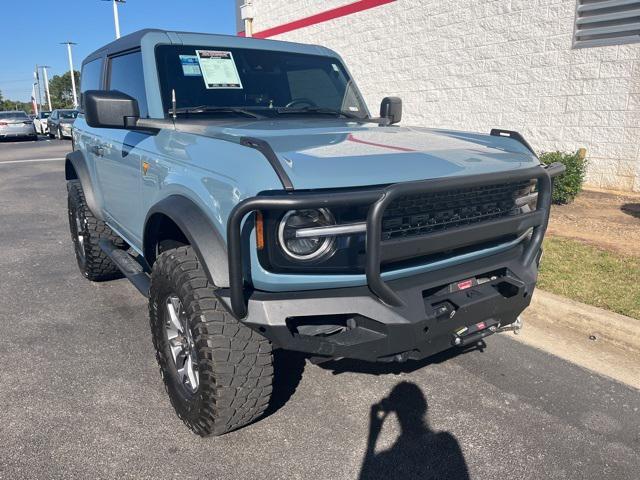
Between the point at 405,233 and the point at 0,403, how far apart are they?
2.45 meters

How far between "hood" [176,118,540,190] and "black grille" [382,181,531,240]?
0.32ft

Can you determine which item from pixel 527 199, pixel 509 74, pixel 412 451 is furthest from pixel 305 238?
pixel 509 74

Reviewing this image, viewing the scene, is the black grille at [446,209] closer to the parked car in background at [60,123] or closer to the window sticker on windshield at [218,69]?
the window sticker on windshield at [218,69]

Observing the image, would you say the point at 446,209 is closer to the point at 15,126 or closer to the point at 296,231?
the point at 296,231

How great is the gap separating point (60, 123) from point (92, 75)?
2248cm

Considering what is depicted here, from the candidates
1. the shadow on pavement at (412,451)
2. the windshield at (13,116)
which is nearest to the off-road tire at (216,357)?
the shadow on pavement at (412,451)

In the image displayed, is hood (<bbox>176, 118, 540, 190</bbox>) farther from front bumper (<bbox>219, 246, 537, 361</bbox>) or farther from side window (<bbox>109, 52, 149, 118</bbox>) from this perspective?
side window (<bbox>109, 52, 149, 118</bbox>)

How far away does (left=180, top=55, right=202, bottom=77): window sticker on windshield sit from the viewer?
10.9 feet

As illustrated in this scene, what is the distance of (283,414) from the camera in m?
2.86

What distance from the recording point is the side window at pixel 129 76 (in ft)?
11.4

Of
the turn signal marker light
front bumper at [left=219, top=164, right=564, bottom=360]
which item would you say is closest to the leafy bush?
front bumper at [left=219, top=164, right=564, bottom=360]

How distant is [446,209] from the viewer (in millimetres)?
2408

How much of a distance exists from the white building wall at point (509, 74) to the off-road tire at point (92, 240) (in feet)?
22.2

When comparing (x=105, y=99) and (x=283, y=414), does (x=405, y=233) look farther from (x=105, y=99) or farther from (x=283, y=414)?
(x=105, y=99)
